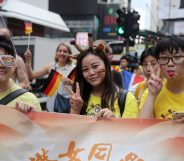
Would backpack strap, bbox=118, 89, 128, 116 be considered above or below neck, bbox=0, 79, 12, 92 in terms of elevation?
below

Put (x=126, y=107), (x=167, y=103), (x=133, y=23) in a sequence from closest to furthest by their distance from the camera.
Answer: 1. (x=167, y=103)
2. (x=126, y=107)
3. (x=133, y=23)

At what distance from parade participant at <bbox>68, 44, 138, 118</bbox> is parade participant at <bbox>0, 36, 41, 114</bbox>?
1.04ft

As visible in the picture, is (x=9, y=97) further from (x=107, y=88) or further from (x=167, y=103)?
(x=167, y=103)

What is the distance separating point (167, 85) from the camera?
9.25 feet

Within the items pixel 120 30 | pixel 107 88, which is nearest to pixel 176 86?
pixel 107 88

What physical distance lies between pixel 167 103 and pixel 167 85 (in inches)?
5.3

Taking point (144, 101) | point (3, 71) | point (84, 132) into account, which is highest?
point (3, 71)

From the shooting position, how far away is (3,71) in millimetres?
2752

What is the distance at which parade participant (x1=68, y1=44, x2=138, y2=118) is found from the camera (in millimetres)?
2951

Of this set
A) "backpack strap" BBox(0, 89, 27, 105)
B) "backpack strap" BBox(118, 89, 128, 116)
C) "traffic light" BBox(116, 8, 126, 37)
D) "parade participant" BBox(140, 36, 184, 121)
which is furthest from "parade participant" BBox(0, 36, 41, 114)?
"traffic light" BBox(116, 8, 126, 37)

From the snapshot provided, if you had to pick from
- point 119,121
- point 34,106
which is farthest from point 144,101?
point 34,106

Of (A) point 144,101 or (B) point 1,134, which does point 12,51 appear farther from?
(A) point 144,101

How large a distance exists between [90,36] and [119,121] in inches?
36.0

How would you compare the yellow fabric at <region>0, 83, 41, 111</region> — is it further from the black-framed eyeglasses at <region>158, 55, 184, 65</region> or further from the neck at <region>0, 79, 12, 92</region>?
the black-framed eyeglasses at <region>158, 55, 184, 65</region>
